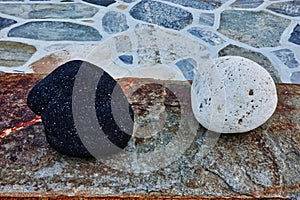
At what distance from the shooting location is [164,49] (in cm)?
218

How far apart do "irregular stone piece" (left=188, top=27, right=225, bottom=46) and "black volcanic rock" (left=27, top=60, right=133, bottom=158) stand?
4.77ft

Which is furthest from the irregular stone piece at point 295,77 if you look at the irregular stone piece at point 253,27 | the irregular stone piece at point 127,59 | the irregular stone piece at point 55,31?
the irregular stone piece at point 55,31

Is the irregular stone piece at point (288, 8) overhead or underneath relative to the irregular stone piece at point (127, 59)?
overhead

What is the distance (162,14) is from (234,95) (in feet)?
5.67

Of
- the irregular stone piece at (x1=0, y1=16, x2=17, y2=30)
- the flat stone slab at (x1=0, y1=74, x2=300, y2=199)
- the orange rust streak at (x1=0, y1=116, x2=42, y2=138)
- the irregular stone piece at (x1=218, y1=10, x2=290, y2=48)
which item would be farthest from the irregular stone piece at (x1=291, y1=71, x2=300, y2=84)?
the irregular stone piece at (x1=0, y1=16, x2=17, y2=30)

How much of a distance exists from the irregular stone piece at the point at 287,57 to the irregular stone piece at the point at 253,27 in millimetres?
79

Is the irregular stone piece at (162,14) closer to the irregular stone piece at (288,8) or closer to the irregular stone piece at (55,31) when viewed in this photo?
the irregular stone piece at (55,31)

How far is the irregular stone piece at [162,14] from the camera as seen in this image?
7.89 feet

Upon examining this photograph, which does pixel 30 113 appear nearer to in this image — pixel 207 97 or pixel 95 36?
pixel 207 97

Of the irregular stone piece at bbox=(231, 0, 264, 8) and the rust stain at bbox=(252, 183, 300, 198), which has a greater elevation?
the rust stain at bbox=(252, 183, 300, 198)

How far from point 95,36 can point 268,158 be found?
159cm

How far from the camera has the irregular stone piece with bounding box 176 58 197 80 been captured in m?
1.99

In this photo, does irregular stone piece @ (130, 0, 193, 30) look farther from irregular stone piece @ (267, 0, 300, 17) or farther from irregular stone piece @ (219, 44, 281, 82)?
irregular stone piece @ (267, 0, 300, 17)

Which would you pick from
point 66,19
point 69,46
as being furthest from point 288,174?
point 66,19
